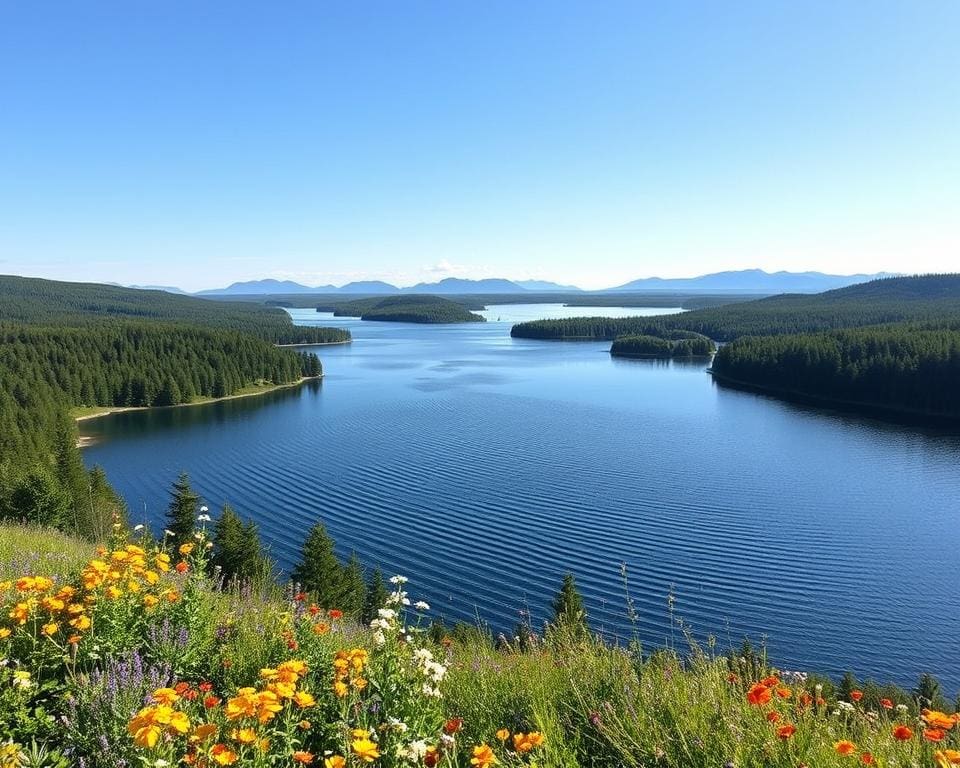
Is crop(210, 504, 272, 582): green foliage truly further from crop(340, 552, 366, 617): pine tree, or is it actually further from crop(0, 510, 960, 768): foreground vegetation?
crop(0, 510, 960, 768): foreground vegetation

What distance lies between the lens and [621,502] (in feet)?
124

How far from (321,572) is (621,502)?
821 inches

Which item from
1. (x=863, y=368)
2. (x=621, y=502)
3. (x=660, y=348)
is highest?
(x=660, y=348)

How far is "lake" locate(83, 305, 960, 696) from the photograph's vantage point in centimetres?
2497

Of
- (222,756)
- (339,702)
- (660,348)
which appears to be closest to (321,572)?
(339,702)

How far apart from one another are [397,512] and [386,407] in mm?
36469

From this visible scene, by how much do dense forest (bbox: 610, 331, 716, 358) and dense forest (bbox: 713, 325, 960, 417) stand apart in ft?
111

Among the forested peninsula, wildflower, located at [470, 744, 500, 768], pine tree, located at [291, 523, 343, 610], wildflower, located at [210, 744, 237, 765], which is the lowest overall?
pine tree, located at [291, 523, 343, 610]

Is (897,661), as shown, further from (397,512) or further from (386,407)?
(386,407)

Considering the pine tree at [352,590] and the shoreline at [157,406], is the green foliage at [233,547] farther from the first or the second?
the shoreline at [157,406]

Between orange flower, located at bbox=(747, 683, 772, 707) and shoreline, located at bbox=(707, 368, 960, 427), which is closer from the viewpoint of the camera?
orange flower, located at bbox=(747, 683, 772, 707)

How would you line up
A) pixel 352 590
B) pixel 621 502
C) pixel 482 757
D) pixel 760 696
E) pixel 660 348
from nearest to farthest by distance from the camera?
pixel 482 757 → pixel 760 696 → pixel 352 590 → pixel 621 502 → pixel 660 348

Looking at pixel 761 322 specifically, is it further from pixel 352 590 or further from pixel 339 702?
pixel 339 702

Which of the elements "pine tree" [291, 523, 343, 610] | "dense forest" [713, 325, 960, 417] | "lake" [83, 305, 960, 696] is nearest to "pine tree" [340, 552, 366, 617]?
"pine tree" [291, 523, 343, 610]
